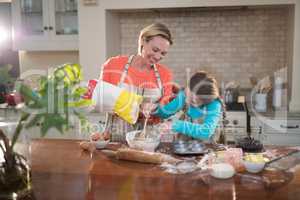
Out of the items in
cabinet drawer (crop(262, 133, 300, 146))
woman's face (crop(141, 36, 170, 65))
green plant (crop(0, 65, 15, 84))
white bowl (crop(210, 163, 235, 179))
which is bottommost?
cabinet drawer (crop(262, 133, 300, 146))

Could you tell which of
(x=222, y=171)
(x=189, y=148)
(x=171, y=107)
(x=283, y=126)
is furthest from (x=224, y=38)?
(x=222, y=171)

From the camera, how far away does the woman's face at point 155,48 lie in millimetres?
1907

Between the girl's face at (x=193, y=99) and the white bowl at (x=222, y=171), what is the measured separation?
655mm

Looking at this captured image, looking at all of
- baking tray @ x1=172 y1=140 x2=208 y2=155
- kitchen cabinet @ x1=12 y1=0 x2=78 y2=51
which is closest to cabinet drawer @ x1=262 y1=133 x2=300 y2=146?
baking tray @ x1=172 y1=140 x2=208 y2=155

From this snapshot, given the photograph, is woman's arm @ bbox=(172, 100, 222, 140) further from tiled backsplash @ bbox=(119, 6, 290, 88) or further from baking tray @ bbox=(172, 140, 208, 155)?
tiled backsplash @ bbox=(119, 6, 290, 88)

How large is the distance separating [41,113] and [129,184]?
0.38 m

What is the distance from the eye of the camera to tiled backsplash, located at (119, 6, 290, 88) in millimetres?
3312

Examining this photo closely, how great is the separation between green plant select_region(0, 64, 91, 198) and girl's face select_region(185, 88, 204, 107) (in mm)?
882

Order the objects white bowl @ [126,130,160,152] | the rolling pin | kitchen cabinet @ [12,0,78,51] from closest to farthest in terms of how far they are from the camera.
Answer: the rolling pin < white bowl @ [126,130,160,152] < kitchen cabinet @ [12,0,78,51]

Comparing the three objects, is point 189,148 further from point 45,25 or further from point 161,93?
point 45,25

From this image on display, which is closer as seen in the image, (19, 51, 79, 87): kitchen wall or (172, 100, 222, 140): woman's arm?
(172, 100, 222, 140): woman's arm

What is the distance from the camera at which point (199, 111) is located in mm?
1861

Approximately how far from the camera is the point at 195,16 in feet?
11.2

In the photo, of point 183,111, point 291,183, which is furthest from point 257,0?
point 291,183
